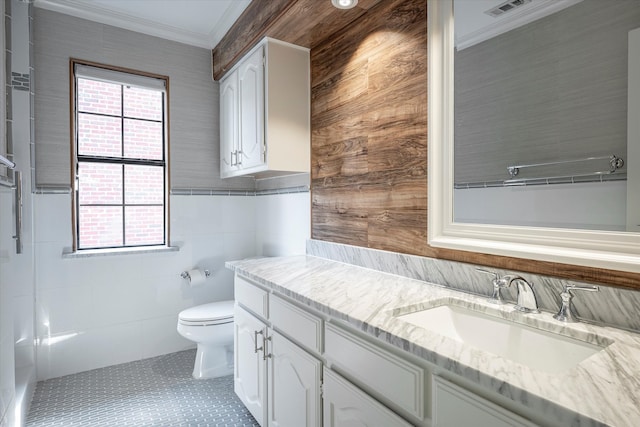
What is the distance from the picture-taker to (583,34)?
113 centimetres

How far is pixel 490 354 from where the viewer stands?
0.84 metres

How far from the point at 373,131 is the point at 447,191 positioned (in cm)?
55

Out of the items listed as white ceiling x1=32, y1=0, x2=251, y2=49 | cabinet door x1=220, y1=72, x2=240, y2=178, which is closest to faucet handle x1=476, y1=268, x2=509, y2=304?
cabinet door x1=220, y1=72, x2=240, y2=178

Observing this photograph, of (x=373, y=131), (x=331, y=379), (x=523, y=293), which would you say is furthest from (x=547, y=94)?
(x=331, y=379)

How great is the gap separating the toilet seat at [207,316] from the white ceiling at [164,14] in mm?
2093

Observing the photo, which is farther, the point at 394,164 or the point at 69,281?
the point at 69,281

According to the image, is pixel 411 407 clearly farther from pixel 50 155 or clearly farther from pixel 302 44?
pixel 50 155

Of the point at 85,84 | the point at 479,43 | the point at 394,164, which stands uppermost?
the point at 85,84

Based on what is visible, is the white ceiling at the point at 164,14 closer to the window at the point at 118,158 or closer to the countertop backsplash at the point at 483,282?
the window at the point at 118,158

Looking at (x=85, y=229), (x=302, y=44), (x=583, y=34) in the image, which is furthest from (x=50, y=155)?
(x=583, y=34)

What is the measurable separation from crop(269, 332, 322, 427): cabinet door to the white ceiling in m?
2.17

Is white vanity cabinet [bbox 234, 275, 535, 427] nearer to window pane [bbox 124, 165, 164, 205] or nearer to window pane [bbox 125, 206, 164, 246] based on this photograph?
window pane [bbox 125, 206, 164, 246]

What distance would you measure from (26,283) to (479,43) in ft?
9.51

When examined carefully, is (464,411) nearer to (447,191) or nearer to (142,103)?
(447,191)
